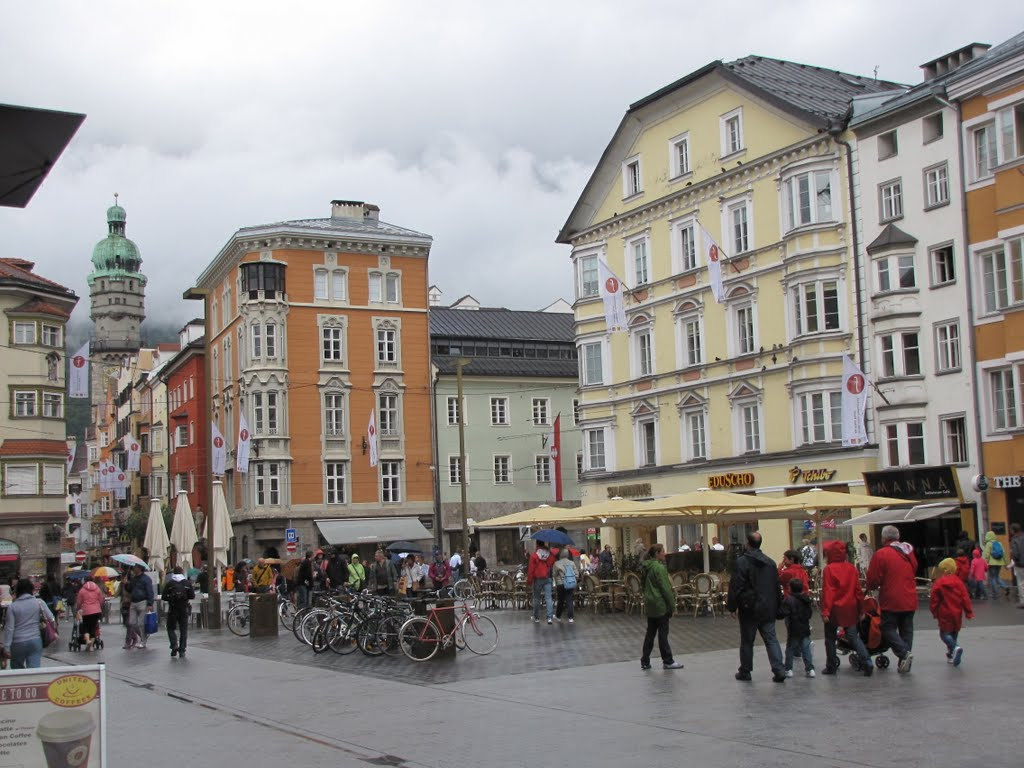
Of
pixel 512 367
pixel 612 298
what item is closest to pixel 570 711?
pixel 612 298

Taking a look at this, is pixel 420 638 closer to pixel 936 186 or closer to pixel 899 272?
pixel 899 272

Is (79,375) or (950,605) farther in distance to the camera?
(79,375)

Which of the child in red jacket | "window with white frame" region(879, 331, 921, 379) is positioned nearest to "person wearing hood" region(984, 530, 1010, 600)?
"window with white frame" region(879, 331, 921, 379)

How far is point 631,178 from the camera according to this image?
165 feet

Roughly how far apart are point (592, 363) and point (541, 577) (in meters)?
25.5

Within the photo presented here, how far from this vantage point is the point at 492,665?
62.8 ft

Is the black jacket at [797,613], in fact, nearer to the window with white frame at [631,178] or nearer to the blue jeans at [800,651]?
the blue jeans at [800,651]

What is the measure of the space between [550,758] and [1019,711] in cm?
455

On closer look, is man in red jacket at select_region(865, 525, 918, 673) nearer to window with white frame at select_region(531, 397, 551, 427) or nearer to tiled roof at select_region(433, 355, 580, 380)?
tiled roof at select_region(433, 355, 580, 380)

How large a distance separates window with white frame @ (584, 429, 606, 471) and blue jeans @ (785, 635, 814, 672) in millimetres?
36252

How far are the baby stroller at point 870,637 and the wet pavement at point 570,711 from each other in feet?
0.79

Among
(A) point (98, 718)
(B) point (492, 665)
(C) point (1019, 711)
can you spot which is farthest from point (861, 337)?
(A) point (98, 718)

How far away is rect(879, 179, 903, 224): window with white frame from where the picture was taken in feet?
128

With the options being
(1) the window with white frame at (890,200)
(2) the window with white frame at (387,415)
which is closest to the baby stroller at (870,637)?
(1) the window with white frame at (890,200)
